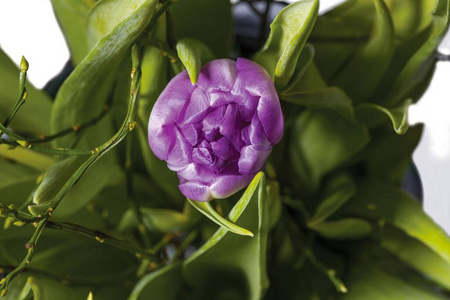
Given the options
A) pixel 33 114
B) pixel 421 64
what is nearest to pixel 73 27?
pixel 33 114

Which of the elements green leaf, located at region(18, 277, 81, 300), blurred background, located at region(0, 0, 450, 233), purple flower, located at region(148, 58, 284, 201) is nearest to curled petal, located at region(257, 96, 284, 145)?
purple flower, located at region(148, 58, 284, 201)

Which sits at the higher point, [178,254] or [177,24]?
[177,24]

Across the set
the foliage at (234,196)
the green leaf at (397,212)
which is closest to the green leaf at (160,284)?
the foliage at (234,196)

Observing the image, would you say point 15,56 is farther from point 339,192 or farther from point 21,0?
point 339,192

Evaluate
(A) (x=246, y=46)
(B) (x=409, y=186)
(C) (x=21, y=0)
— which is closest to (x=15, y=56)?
(C) (x=21, y=0)

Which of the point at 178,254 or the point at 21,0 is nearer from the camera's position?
the point at 178,254

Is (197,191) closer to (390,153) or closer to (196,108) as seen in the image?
(196,108)
